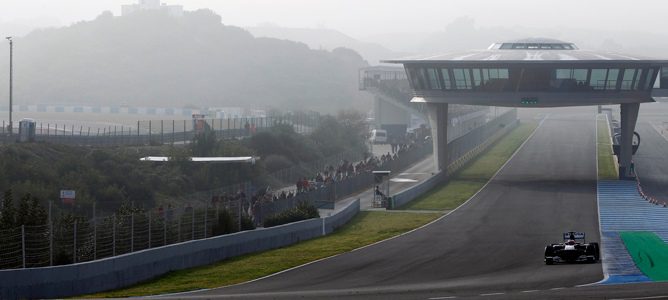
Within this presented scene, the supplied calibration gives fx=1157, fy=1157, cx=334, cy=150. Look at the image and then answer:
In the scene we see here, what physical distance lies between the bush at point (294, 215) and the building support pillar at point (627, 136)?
36.7 meters

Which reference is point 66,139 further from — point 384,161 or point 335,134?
point 335,134

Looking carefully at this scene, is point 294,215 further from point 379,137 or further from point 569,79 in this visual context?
point 379,137

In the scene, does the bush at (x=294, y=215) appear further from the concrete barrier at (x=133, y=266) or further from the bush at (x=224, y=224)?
the bush at (x=224, y=224)

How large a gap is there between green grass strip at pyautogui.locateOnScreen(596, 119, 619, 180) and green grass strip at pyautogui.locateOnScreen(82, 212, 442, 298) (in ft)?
103

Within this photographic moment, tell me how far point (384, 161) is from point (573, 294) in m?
60.5

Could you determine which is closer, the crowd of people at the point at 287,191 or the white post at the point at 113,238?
the white post at the point at 113,238

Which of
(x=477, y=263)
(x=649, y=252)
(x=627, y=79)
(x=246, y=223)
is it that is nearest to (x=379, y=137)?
(x=627, y=79)

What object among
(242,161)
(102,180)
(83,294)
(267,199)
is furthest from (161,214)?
(242,161)

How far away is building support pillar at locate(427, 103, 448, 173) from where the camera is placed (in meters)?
88.4

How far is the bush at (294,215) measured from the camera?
51.7 metres

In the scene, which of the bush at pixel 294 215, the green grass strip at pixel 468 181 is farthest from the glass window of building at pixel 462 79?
the bush at pixel 294 215

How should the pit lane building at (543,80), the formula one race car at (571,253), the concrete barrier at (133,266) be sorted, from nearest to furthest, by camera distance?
the concrete barrier at (133,266)
the formula one race car at (571,253)
the pit lane building at (543,80)

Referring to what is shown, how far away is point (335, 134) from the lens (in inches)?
4552

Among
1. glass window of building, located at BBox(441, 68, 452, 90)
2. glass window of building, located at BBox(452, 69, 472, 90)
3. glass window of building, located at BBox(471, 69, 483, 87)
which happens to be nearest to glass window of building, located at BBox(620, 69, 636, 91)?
glass window of building, located at BBox(471, 69, 483, 87)
